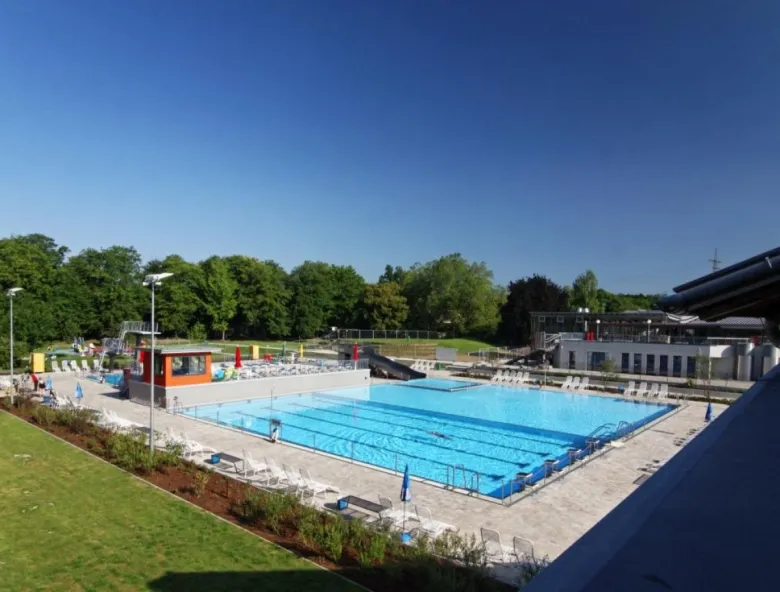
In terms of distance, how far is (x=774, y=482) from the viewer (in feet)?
7.57

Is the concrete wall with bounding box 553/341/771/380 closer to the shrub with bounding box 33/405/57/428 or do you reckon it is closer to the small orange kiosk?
the small orange kiosk

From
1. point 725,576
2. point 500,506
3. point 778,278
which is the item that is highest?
point 778,278

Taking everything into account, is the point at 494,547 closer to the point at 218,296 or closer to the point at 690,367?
the point at 690,367

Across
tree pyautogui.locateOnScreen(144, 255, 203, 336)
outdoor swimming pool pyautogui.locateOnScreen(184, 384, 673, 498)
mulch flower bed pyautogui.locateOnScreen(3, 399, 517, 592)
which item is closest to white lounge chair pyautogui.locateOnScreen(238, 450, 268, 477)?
mulch flower bed pyautogui.locateOnScreen(3, 399, 517, 592)

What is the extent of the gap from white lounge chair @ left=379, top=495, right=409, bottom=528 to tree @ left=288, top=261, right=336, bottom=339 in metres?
57.1

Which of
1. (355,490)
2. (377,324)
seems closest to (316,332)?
(377,324)

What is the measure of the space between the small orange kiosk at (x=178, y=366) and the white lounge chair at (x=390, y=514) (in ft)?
52.6

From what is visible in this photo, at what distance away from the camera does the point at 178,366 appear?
2480cm

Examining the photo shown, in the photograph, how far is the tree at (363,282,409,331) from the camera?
68.8 m

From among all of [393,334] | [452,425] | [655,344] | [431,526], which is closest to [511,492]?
[431,526]

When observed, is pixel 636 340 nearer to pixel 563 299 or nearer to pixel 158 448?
pixel 563 299

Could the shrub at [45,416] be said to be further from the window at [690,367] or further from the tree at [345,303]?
the tree at [345,303]

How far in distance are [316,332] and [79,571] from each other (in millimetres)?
63030

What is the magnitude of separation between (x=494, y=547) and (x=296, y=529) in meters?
3.83
